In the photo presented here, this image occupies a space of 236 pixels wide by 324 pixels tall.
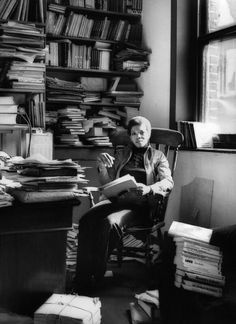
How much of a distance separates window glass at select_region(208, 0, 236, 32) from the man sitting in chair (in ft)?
3.87

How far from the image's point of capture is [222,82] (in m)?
3.39

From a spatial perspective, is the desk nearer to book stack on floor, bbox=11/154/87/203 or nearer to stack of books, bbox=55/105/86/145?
book stack on floor, bbox=11/154/87/203

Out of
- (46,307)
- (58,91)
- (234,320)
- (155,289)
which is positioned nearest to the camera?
(46,307)

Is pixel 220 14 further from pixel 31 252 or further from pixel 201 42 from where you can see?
pixel 31 252

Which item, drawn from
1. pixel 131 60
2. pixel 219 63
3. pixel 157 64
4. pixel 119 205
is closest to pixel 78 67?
pixel 131 60

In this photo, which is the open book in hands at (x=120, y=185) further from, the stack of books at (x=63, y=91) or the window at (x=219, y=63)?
the stack of books at (x=63, y=91)

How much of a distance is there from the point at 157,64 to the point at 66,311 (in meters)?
2.80

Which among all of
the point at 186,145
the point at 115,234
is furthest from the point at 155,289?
the point at 186,145

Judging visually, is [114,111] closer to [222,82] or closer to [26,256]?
[222,82]

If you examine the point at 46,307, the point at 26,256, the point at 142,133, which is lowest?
the point at 46,307

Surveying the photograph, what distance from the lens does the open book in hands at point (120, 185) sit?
2434 millimetres

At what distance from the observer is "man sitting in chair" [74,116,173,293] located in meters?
2.49

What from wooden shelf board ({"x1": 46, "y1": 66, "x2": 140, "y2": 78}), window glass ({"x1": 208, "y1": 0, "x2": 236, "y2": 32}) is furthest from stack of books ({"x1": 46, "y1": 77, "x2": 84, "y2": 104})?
window glass ({"x1": 208, "y1": 0, "x2": 236, "y2": 32})

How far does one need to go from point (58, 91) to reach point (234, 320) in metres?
2.46
